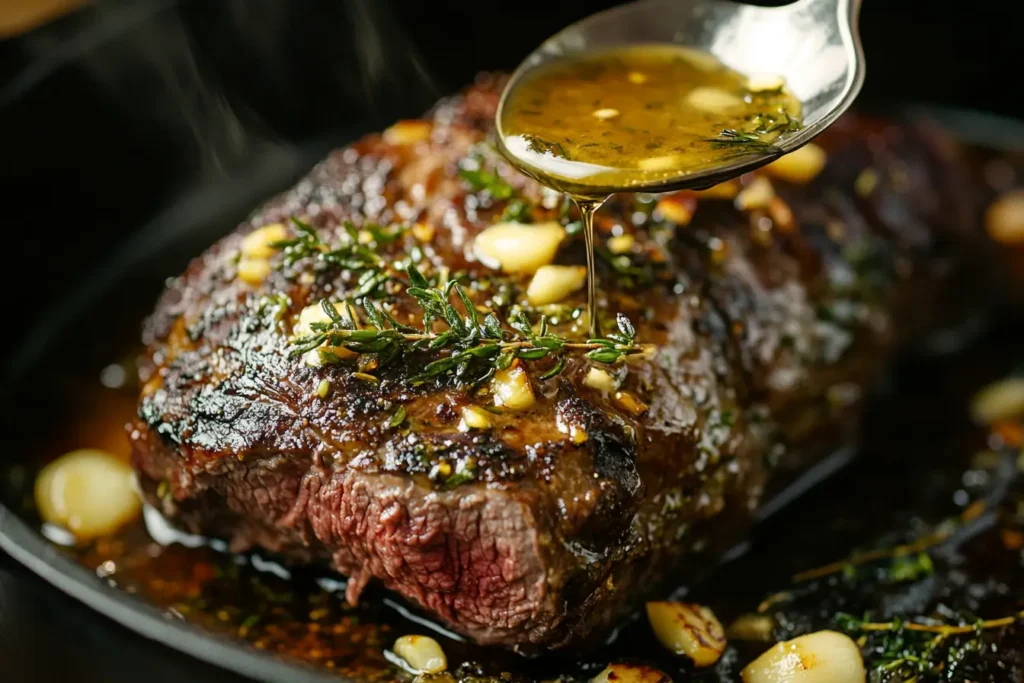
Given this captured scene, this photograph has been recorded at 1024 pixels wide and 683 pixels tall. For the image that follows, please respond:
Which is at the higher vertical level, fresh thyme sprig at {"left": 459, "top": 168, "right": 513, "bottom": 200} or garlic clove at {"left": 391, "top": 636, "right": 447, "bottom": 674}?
fresh thyme sprig at {"left": 459, "top": 168, "right": 513, "bottom": 200}

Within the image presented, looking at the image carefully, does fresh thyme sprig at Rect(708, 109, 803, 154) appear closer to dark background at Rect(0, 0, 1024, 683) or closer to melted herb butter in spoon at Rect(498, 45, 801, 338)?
melted herb butter in spoon at Rect(498, 45, 801, 338)

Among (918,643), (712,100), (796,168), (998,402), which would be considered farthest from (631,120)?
(998,402)

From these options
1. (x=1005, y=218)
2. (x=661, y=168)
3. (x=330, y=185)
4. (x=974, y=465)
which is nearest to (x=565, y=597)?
(x=661, y=168)

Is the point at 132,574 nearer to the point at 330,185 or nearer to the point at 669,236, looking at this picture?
the point at 330,185

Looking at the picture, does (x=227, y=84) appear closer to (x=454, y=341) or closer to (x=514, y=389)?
(x=454, y=341)

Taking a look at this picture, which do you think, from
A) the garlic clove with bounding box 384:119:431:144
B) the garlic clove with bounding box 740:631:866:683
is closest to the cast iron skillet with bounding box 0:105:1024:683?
the garlic clove with bounding box 740:631:866:683
